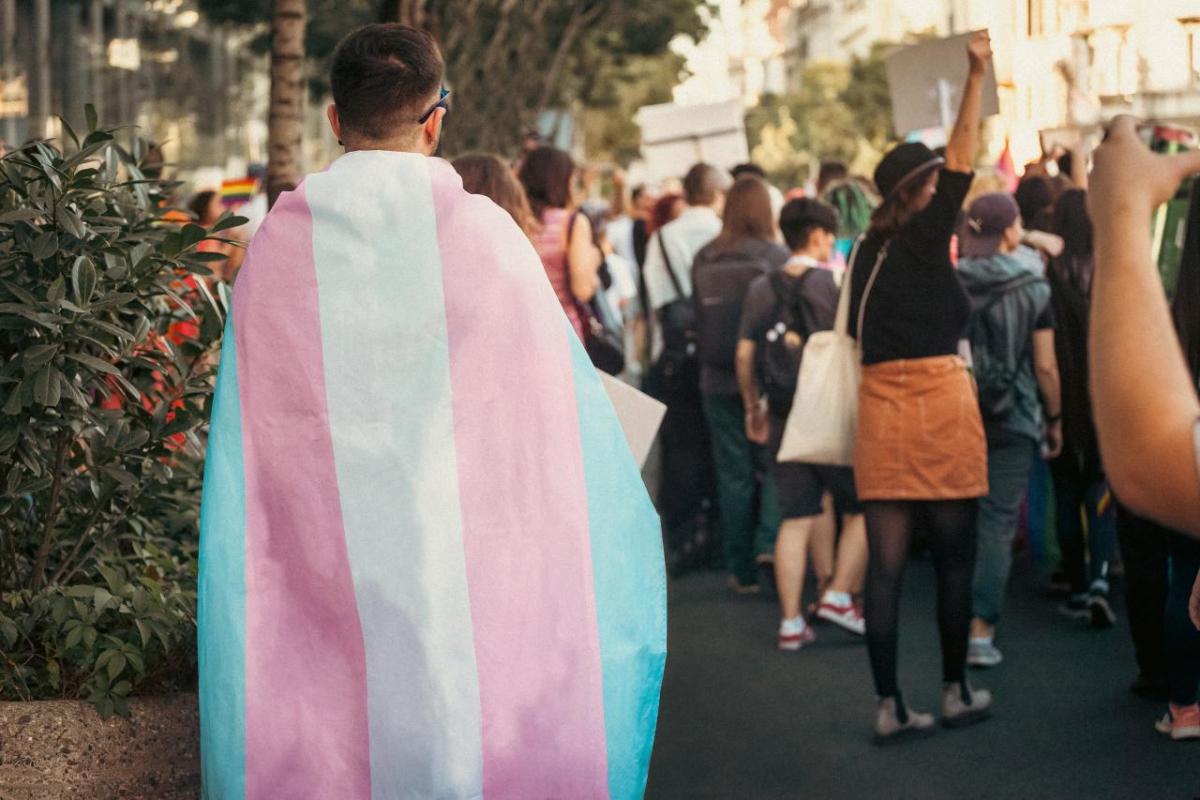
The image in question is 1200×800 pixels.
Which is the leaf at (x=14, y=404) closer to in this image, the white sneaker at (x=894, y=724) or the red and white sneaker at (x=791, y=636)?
the white sneaker at (x=894, y=724)

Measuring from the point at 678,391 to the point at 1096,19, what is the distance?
236ft

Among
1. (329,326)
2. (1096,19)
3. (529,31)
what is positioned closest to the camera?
(329,326)

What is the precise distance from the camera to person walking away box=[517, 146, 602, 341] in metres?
7.73

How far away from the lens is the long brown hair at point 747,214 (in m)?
9.47

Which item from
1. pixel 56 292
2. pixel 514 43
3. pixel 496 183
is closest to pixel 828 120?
pixel 514 43

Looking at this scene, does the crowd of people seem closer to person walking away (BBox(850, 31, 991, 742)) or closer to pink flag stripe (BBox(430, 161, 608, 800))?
person walking away (BBox(850, 31, 991, 742))

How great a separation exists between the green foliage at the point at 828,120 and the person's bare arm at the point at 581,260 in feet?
239

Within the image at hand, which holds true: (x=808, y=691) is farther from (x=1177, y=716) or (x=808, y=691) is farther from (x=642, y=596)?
(x=642, y=596)

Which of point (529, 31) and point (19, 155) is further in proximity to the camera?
point (529, 31)

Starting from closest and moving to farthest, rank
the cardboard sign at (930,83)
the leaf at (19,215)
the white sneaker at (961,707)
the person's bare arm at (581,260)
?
the leaf at (19,215) → the white sneaker at (961,707) → the person's bare arm at (581,260) → the cardboard sign at (930,83)

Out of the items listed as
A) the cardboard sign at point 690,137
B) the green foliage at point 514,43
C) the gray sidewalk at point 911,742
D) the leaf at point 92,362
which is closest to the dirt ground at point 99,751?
the leaf at point 92,362

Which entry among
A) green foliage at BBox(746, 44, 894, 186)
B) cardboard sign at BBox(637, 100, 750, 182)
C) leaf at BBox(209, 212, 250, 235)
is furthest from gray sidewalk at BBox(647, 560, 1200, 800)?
green foliage at BBox(746, 44, 894, 186)

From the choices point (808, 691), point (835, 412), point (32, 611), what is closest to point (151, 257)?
point (32, 611)

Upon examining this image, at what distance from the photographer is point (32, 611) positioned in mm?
4559
